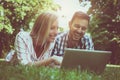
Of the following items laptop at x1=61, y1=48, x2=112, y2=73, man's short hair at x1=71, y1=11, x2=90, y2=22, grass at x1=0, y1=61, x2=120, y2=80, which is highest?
man's short hair at x1=71, y1=11, x2=90, y2=22

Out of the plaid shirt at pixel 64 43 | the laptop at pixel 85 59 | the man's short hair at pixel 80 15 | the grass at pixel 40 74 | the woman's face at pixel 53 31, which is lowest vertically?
the grass at pixel 40 74

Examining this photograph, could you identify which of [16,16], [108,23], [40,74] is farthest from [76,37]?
[40,74]

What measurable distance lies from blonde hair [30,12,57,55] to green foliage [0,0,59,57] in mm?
345

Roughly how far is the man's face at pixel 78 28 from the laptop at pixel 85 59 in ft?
5.85

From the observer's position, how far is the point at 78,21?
23.4 feet

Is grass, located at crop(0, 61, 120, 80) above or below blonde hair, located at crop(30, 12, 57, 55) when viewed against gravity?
below

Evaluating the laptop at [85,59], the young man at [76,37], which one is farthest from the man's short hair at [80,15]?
the laptop at [85,59]

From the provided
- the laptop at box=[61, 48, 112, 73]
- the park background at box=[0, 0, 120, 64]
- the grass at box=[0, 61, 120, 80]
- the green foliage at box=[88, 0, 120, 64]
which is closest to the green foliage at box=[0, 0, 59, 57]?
the park background at box=[0, 0, 120, 64]

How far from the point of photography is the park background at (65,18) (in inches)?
298

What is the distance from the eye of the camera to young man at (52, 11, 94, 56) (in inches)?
282

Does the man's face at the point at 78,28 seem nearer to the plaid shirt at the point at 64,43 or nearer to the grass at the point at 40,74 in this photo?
the plaid shirt at the point at 64,43

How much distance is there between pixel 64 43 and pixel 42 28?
443 millimetres

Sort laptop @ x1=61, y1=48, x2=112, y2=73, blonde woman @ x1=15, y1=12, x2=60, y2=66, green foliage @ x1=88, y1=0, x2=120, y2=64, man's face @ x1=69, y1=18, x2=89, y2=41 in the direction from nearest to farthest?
1. laptop @ x1=61, y1=48, x2=112, y2=73
2. blonde woman @ x1=15, y1=12, x2=60, y2=66
3. man's face @ x1=69, y1=18, x2=89, y2=41
4. green foliage @ x1=88, y1=0, x2=120, y2=64

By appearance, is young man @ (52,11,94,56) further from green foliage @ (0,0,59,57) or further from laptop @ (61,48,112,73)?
laptop @ (61,48,112,73)
